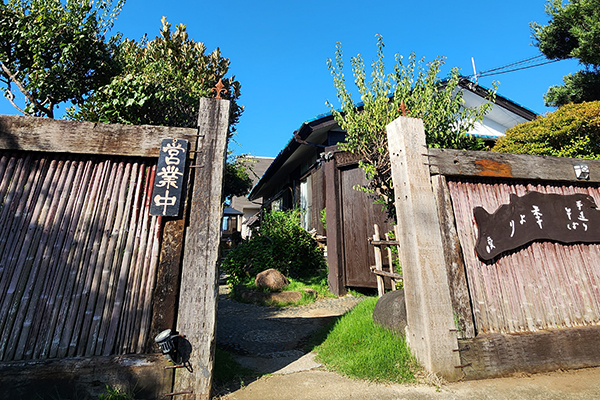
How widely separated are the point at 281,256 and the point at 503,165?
642cm

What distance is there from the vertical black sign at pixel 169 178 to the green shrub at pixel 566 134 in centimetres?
730

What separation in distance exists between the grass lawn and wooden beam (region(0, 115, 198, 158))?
309 centimetres

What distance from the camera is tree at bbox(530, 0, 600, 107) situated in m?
9.68

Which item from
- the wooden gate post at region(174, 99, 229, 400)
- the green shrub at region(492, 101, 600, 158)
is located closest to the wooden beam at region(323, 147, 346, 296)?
the green shrub at region(492, 101, 600, 158)

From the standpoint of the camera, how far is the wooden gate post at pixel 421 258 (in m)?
3.04

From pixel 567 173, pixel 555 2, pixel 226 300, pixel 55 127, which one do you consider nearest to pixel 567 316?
pixel 567 173

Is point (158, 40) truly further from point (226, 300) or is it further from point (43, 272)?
point (43, 272)

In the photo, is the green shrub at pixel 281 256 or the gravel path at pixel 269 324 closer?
the gravel path at pixel 269 324

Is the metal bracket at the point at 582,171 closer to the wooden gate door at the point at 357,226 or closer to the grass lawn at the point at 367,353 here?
the grass lawn at the point at 367,353

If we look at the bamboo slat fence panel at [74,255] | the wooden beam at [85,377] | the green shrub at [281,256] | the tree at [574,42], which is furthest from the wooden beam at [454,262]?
the tree at [574,42]

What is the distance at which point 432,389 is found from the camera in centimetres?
284

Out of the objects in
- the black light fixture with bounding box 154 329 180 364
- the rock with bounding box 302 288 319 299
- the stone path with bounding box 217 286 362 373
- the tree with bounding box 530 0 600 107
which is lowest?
the stone path with bounding box 217 286 362 373

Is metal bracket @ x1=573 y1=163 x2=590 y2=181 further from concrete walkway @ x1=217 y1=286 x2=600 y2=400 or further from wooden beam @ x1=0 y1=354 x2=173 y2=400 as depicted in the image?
wooden beam @ x1=0 y1=354 x2=173 y2=400

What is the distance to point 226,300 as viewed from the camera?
7.55m
